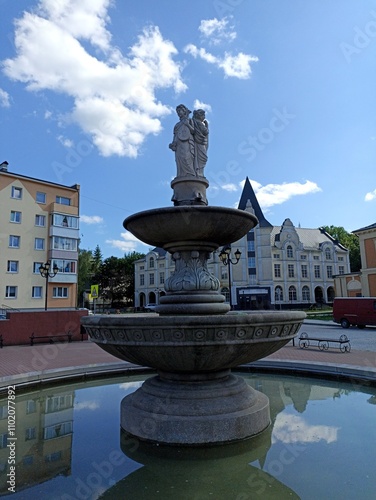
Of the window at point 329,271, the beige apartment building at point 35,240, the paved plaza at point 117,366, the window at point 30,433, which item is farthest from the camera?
the window at point 329,271

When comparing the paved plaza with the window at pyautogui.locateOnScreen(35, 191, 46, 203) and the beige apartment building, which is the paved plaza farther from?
the window at pyautogui.locateOnScreen(35, 191, 46, 203)

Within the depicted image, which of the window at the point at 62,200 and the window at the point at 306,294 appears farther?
the window at the point at 306,294

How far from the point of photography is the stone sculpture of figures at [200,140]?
6.86 m

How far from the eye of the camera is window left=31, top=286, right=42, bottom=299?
119 feet

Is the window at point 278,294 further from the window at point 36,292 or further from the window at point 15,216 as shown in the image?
the window at point 15,216

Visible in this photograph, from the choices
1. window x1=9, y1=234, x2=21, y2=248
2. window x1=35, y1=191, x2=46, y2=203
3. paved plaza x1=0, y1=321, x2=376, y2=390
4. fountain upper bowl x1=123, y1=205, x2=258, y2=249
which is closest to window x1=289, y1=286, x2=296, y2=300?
window x1=35, y1=191, x2=46, y2=203

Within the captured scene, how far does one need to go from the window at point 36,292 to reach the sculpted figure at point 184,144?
3396cm

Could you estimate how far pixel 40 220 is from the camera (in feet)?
126

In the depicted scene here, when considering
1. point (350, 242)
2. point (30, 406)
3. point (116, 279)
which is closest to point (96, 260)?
point (116, 279)

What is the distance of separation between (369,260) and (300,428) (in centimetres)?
3842

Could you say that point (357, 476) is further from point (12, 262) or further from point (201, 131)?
point (12, 262)

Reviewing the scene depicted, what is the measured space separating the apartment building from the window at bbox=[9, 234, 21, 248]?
2929cm

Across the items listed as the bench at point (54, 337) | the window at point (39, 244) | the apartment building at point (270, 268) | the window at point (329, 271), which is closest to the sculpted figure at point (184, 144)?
the bench at point (54, 337)

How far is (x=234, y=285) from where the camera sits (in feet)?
183
